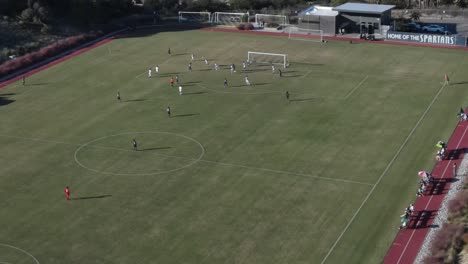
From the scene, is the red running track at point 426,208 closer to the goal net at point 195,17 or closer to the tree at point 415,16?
the tree at point 415,16

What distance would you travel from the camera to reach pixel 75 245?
59.4m

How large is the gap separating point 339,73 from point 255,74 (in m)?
11.7

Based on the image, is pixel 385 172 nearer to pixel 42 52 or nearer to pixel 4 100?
pixel 4 100

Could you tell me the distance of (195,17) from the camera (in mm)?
137750

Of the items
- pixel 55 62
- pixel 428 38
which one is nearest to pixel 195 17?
pixel 55 62

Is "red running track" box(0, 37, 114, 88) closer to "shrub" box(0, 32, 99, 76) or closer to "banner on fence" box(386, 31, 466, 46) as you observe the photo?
"shrub" box(0, 32, 99, 76)

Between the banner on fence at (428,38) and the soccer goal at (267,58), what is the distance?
19520 mm

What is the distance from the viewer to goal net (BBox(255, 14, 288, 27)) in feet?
422

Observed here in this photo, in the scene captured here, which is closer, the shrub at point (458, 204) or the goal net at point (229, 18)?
the shrub at point (458, 204)

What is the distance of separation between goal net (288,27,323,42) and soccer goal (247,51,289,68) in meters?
11.9

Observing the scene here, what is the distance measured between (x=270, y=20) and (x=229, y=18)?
8678 mm

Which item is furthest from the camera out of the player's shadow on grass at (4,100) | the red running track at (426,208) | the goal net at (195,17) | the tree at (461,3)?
the goal net at (195,17)

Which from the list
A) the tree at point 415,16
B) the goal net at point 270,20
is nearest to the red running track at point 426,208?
the tree at point 415,16

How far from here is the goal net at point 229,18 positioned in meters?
133
